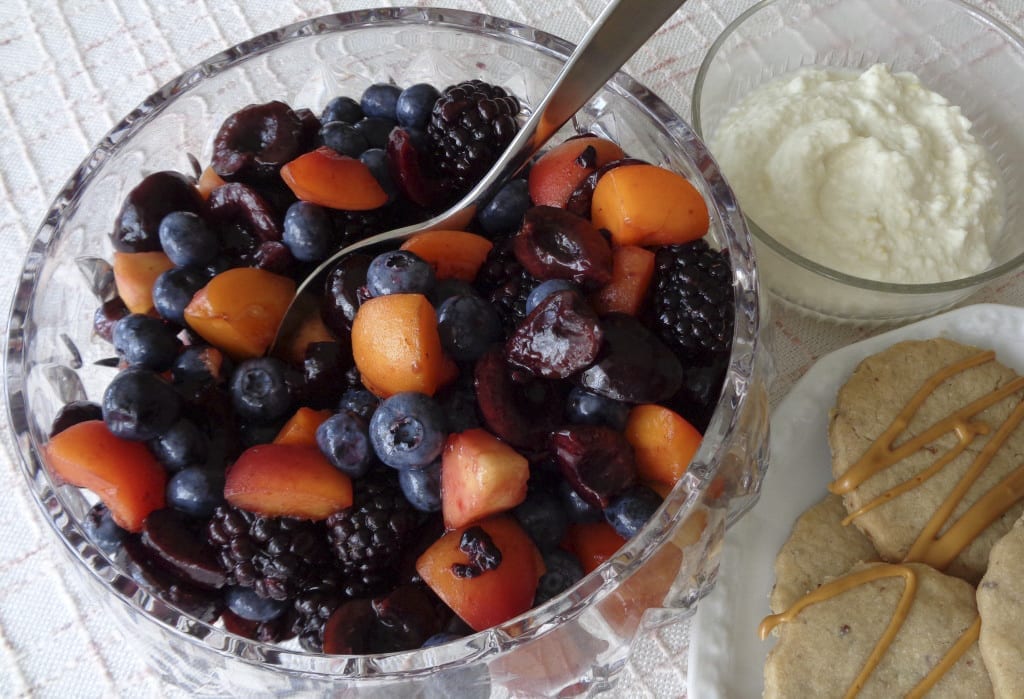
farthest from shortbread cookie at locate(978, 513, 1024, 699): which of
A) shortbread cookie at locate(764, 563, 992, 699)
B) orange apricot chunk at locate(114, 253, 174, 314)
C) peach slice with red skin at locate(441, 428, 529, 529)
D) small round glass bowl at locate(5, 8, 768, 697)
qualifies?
orange apricot chunk at locate(114, 253, 174, 314)

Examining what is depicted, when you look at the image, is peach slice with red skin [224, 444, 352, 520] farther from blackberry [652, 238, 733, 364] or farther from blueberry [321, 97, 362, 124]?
blueberry [321, 97, 362, 124]

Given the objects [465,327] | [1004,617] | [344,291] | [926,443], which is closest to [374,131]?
[344,291]

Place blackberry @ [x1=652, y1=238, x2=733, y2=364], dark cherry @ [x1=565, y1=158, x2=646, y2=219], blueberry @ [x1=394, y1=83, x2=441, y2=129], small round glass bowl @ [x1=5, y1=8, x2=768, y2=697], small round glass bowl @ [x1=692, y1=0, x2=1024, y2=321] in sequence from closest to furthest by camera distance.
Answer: small round glass bowl @ [x1=5, y1=8, x2=768, y2=697] → blackberry @ [x1=652, y1=238, x2=733, y2=364] → dark cherry @ [x1=565, y1=158, x2=646, y2=219] → blueberry @ [x1=394, y1=83, x2=441, y2=129] → small round glass bowl @ [x1=692, y1=0, x2=1024, y2=321]

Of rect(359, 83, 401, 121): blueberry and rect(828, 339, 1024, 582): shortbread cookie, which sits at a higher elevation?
rect(359, 83, 401, 121): blueberry

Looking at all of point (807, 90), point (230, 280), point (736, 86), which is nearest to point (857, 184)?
point (807, 90)

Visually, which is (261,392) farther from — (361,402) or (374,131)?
(374,131)

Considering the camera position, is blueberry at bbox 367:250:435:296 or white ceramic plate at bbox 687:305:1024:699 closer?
blueberry at bbox 367:250:435:296

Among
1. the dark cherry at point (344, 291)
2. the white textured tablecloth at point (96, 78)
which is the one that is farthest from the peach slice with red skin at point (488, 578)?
the white textured tablecloth at point (96, 78)
